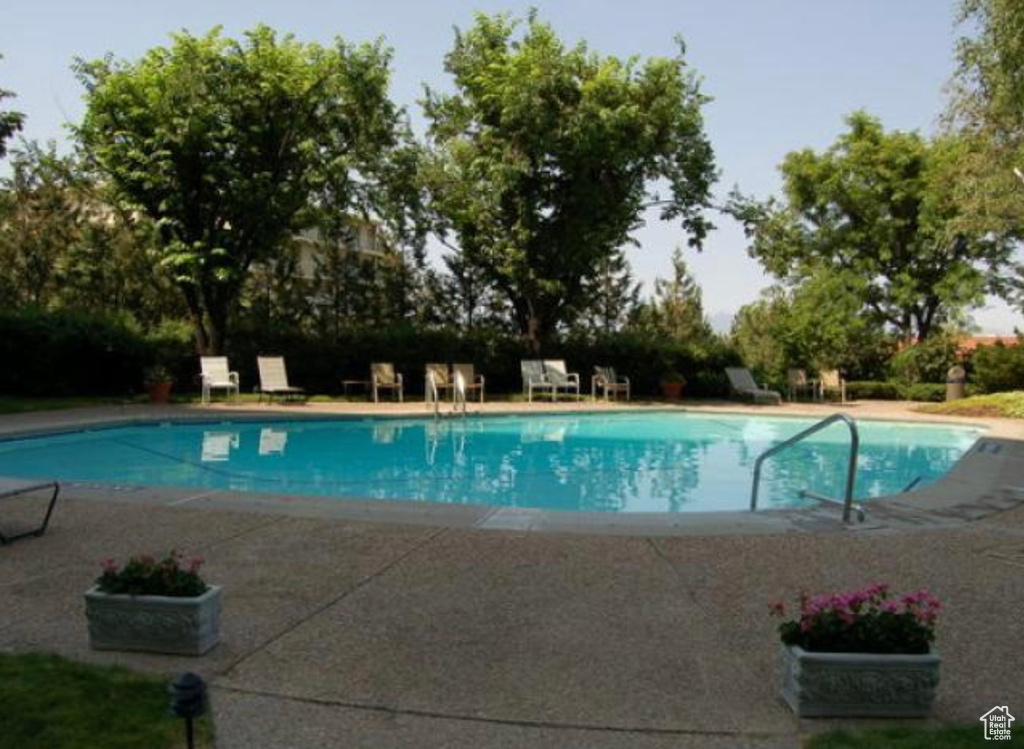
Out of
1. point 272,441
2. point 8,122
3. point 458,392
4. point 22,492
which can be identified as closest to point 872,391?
point 458,392

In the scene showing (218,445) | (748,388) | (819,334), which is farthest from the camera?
(819,334)

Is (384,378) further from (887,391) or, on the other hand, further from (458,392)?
(887,391)

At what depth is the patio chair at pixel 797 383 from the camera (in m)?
21.8

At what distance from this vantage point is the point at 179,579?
3.53 metres

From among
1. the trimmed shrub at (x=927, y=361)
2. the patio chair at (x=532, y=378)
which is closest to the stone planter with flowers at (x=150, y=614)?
the patio chair at (x=532, y=378)

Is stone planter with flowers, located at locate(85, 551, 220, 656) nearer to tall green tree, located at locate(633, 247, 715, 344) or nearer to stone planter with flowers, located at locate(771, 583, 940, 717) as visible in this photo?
stone planter with flowers, located at locate(771, 583, 940, 717)

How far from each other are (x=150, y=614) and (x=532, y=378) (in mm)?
16743

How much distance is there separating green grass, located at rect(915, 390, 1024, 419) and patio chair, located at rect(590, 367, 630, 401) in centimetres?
687

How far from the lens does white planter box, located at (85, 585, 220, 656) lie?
3445mm

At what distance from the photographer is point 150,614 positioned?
3.47m

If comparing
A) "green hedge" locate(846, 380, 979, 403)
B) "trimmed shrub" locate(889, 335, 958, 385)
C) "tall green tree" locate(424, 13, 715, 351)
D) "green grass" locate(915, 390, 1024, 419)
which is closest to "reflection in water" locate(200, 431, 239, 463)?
"tall green tree" locate(424, 13, 715, 351)

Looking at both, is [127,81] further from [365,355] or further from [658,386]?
[658,386]

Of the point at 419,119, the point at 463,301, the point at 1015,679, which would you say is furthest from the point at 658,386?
the point at 1015,679

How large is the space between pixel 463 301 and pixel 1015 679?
2067 centimetres
